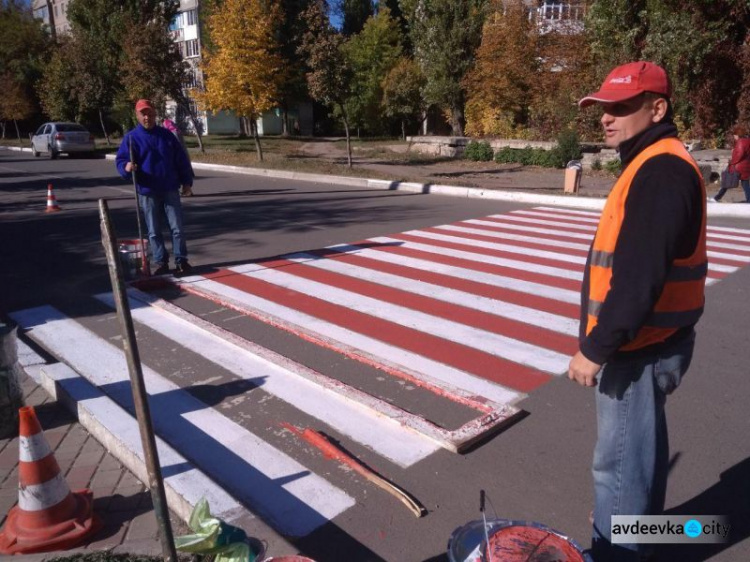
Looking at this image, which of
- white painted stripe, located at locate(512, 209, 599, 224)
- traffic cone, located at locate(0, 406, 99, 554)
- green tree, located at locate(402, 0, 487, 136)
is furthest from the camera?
green tree, located at locate(402, 0, 487, 136)

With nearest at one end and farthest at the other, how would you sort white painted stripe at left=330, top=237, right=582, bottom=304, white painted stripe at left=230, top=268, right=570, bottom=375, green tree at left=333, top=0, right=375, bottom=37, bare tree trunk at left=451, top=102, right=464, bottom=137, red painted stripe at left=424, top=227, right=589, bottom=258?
white painted stripe at left=230, top=268, right=570, bottom=375 < white painted stripe at left=330, top=237, right=582, bottom=304 < red painted stripe at left=424, top=227, right=589, bottom=258 < bare tree trunk at left=451, top=102, right=464, bottom=137 < green tree at left=333, top=0, right=375, bottom=37

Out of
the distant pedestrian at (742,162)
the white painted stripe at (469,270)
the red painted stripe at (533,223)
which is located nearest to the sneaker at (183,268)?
the white painted stripe at (469,270)

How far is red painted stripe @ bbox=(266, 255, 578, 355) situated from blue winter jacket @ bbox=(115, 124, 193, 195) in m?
1.85

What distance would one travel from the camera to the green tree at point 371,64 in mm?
43812

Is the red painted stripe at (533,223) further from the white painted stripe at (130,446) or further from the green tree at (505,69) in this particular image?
the green tree at (505,69)

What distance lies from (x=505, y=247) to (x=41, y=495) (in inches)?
291

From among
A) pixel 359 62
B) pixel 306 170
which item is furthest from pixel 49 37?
pixel 306 170

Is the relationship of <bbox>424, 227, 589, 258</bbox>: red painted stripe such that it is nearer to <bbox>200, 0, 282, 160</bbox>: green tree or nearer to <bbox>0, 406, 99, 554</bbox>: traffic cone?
<bbox>0, 406, 99, 554</bbox>: traffic cone

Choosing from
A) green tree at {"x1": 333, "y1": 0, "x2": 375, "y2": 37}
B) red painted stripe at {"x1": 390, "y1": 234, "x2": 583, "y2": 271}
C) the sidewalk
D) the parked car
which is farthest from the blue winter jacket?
green tree at {"x1": 333, "y1": 0, "x2": 375, "y2": 37}

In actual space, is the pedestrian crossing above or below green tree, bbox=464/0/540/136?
below

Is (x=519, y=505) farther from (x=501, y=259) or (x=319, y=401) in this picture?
(x=501, y=259)

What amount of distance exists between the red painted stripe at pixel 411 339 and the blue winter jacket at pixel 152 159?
1389 mm

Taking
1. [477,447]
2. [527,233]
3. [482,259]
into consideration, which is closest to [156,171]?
[482,259]

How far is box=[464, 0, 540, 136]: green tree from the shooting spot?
2777 cm
